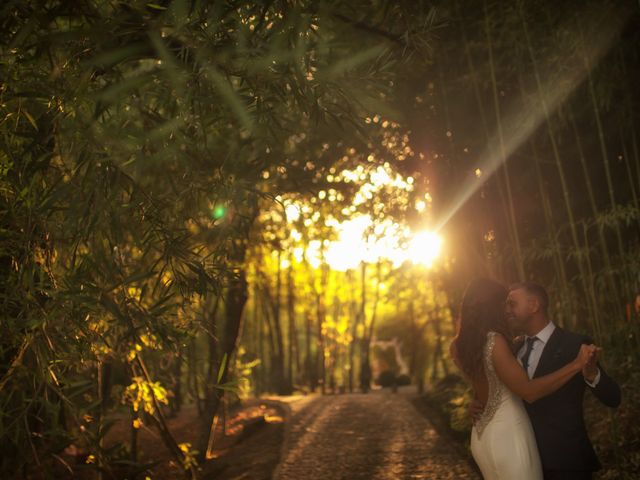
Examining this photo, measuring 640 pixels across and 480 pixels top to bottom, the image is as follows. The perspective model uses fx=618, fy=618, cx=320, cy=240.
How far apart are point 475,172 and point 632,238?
176 centimetres

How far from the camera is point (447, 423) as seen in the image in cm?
877

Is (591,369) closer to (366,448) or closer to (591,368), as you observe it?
(591,368)

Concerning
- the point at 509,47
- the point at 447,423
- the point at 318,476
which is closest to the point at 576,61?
the point at 509,47

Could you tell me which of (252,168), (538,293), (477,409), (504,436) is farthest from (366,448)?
(538,293)

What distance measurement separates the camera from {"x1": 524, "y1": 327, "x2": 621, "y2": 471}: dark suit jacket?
239 centimetres

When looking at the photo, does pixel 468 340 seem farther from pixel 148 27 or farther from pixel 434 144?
pixel 434 144

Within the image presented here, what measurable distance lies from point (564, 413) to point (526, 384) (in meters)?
0.22

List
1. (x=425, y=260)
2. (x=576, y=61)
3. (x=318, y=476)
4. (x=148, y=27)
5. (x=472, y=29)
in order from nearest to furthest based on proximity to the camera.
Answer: (x=148, y=27), (x=576, y=61), (x=472, y=29), (x=318, y=476), (x=425, y=260)

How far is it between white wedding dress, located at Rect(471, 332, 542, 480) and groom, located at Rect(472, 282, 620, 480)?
0.05m

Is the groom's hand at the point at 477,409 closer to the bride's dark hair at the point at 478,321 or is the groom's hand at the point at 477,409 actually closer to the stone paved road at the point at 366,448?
the bride's dark hair at the point at 478,321

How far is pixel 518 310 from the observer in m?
2.61

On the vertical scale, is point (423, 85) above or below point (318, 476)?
above

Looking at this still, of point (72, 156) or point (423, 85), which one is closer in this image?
point (72, 156)

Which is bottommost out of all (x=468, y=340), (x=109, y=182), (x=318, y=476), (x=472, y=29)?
(x=318, y=476)
